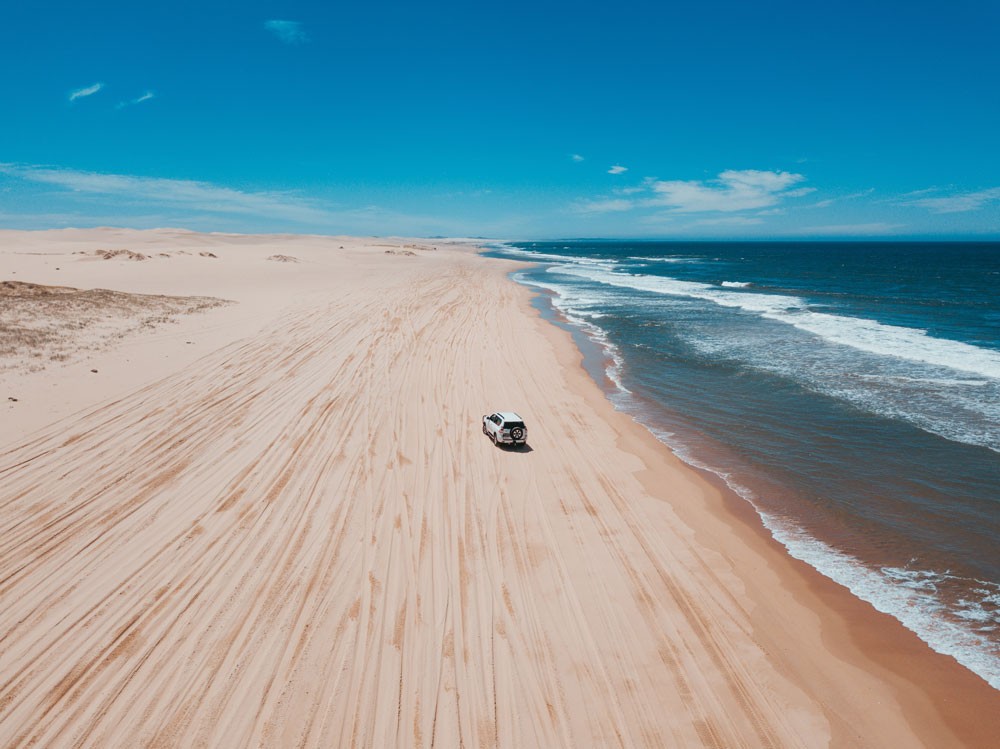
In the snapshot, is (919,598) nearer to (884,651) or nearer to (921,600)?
(921,600)

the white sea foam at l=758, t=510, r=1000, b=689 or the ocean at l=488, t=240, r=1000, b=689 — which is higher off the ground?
the ocean at l=488, t=240, r=1000, b=689

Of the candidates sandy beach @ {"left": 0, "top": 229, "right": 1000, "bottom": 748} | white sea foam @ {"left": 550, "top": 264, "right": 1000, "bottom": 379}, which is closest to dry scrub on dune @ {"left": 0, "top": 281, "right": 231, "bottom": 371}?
sandy beach @ {"left": 0, "top": 229, "right": 1000, "bottom": 748}

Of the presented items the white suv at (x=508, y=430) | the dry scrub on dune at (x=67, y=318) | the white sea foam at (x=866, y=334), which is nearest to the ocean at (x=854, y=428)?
the white sea foam at (x=866, y=334)

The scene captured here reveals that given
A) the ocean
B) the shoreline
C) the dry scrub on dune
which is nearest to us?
the shoreline

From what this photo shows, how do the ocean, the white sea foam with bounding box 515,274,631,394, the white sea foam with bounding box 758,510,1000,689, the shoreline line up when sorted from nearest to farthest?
the shoreline
the white sea foam with bounding box 758,510,1000,689
the ocean
the white sea foam with bounding box 515,274,631,394

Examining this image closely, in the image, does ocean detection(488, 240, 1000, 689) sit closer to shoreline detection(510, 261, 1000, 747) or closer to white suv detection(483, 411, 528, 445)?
shoreline detection(510, 261, 1000, 747)

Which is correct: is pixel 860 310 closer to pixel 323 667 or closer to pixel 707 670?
pixel 707 670

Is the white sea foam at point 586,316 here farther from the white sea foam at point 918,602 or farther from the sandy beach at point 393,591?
the white sea foam at point 918,602
